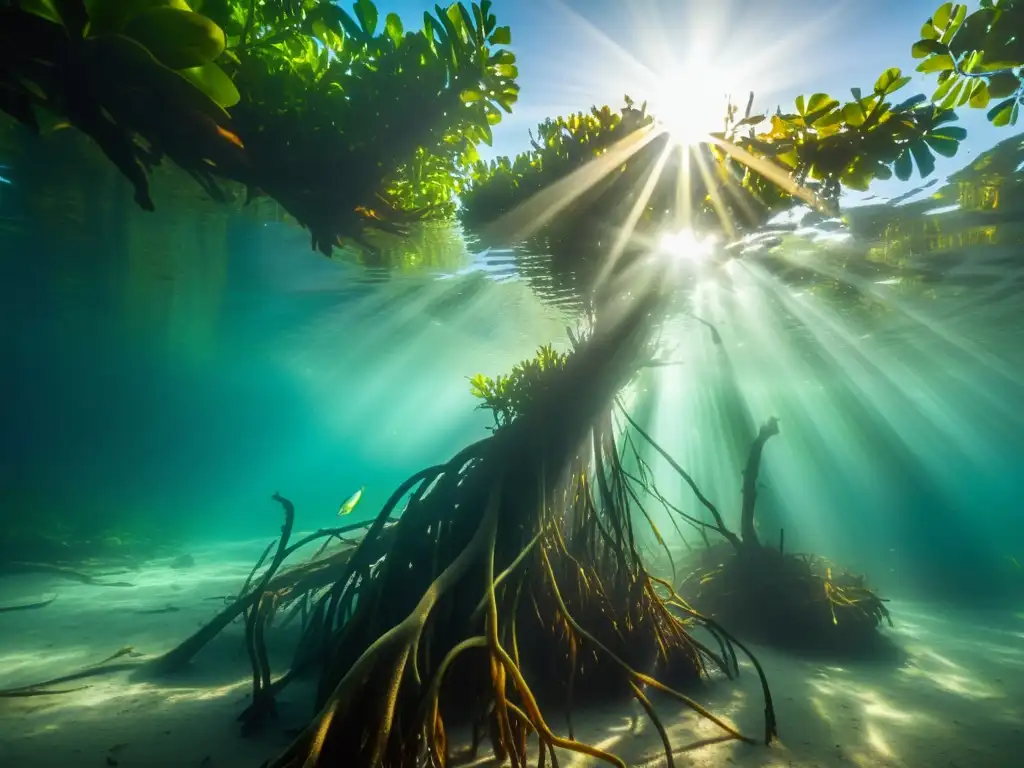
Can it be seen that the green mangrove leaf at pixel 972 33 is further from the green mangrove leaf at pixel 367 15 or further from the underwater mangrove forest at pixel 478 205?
the green mangrove leaf at pixel 367 15

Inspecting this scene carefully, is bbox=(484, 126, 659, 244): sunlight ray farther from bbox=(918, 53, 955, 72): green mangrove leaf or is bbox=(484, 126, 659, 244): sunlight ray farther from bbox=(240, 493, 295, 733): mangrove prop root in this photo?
bbox=(240, 493, 295, 733): mangrove prop root

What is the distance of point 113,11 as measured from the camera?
217 cm

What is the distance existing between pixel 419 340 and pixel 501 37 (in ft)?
77.7

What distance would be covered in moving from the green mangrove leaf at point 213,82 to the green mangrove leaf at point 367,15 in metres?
1.32

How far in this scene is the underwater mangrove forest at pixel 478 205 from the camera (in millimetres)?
2408

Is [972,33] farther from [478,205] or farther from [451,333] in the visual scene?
[451,333]

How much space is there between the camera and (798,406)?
41969 mm

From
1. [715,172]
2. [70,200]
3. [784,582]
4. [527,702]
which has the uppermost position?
[70,200]

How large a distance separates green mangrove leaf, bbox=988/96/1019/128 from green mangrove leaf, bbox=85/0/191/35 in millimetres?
4991

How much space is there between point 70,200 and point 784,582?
17125 millimetres

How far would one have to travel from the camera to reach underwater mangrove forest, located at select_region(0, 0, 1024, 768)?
2.41 m

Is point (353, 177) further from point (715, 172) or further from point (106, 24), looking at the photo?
point (715, 172)

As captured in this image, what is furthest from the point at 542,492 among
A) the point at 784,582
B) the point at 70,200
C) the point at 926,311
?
the point at 926,311

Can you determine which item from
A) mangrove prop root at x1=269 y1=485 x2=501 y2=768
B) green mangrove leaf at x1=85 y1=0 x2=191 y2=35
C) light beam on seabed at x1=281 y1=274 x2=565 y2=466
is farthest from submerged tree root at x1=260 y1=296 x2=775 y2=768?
light beam on seabed at x1=281 y1=274 x2=565 y2=466
